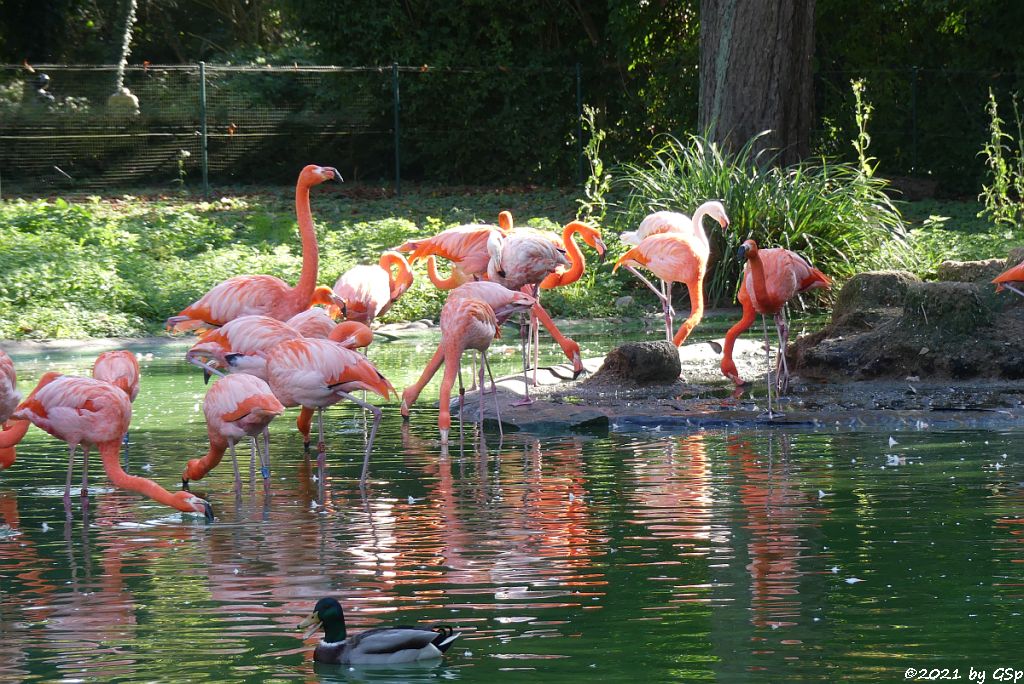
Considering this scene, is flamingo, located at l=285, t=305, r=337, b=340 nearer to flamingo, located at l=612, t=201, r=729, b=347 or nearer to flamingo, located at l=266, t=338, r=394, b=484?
flamingo, located at l=266, t=338, r=394, b=484

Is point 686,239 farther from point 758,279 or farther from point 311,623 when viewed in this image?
point 311,623

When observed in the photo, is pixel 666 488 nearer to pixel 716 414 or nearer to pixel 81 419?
pixel 716 414

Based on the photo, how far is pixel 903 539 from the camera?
4973 mm

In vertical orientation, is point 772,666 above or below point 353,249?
below

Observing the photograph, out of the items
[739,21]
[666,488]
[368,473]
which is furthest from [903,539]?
[739,21]

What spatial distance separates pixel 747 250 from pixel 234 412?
3213 millimetres

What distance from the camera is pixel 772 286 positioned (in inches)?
319

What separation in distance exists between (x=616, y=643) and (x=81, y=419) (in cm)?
280

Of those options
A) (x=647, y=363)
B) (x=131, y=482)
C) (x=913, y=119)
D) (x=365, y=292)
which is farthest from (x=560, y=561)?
(x=913, y=119)

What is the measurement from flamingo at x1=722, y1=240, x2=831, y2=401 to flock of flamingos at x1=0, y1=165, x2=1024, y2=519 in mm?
11

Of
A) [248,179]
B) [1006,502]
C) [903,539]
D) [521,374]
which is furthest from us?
[248,179]

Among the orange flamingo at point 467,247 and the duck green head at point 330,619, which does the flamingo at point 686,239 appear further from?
the duck green head at point 330,619

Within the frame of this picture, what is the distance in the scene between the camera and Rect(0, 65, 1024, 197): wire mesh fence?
19.8 m

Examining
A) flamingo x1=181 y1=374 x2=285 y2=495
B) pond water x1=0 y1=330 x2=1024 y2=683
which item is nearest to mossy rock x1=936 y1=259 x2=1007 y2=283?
pond water x1=0 y1=330 x2=1024 y2=683
